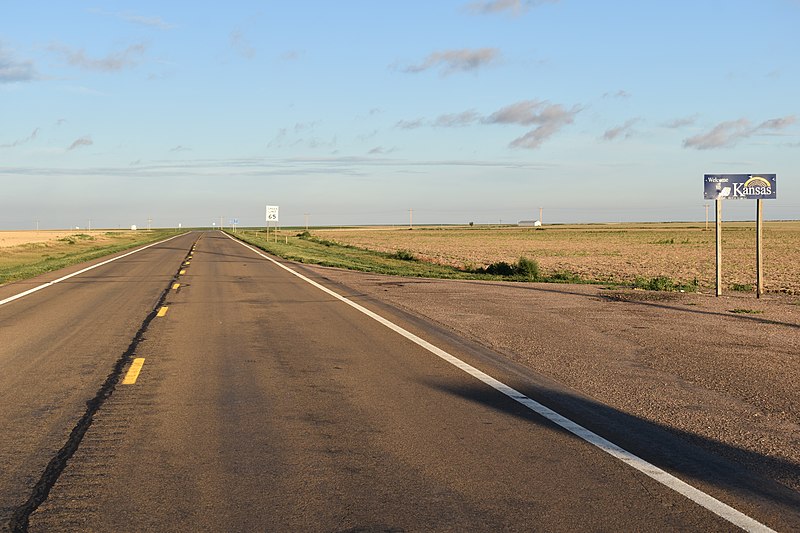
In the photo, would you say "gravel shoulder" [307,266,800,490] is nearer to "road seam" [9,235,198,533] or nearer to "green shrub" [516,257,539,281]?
"road seam" [9,235,198,533]

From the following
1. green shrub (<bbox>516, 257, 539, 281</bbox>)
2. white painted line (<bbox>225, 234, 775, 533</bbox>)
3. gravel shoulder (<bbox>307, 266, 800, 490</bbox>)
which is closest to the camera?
white painted line (<bbox>225, 234, 775, 533</bbox>)

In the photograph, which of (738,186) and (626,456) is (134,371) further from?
(738,186)

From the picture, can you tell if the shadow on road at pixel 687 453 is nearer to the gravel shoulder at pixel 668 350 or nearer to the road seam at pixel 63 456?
the gravel shoulder at pixel 668 350

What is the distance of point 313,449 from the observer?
629cm

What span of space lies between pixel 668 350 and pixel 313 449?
658cm

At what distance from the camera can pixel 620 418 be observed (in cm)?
738

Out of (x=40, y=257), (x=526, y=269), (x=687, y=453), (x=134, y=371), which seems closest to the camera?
(x=687, y=453)

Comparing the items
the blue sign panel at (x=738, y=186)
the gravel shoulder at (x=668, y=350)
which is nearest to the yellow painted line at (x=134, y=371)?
the gravel shoulder at (x=668, y=350)

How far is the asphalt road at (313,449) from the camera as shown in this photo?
4.88m

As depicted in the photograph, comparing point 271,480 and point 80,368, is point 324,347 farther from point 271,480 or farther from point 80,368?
point 271,480

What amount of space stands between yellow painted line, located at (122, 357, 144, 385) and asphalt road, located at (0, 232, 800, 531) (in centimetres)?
8

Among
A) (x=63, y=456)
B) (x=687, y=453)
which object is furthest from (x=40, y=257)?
(x=687, y=453)

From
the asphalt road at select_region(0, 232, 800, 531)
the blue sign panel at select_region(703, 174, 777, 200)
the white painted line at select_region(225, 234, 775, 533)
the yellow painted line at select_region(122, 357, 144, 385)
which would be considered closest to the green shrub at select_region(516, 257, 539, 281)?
the blue sign panel at select_region(703, 174, 777, 200)

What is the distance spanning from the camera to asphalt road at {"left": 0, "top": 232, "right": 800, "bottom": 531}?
192 inches
